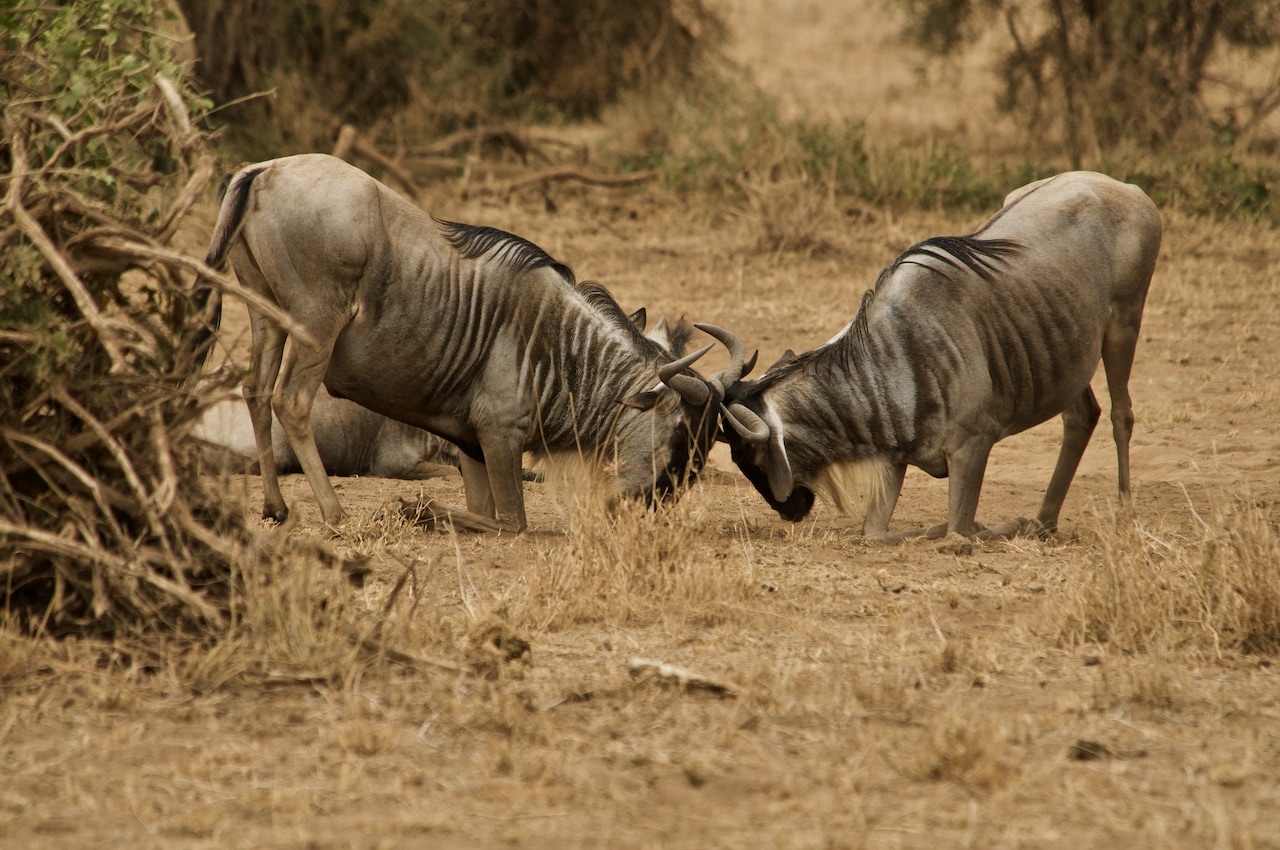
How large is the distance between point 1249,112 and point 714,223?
643cm

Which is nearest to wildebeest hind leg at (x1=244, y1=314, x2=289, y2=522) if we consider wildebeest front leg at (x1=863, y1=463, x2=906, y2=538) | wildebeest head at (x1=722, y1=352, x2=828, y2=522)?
wildebeest head at (x1=722, y1=352, x2=828, y2=522)

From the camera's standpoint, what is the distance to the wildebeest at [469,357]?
18.6 feet

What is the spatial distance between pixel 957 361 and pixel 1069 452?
0.98 m

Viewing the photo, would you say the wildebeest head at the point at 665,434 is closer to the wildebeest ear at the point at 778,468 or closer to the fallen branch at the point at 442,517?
the wildebeest ear at the point at 778,468

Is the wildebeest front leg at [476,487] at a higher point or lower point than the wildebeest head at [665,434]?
lower

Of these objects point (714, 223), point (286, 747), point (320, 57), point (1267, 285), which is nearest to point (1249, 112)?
point (1267, 285)

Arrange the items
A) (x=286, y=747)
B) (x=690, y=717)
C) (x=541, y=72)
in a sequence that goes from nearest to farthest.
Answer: (x=286, y=747) < (x=690, y=717) < (x=541, y=72)

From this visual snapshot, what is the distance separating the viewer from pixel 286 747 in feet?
11.1

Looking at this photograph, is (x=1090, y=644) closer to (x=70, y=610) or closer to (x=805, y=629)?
(x=805, y=629)

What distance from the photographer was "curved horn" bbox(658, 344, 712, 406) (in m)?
5.67

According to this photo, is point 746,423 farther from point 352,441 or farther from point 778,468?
point 352,441

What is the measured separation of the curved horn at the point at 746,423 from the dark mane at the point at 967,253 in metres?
0.78

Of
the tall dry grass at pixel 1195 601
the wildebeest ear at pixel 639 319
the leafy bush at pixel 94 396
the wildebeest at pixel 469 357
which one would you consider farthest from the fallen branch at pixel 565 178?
the tall dry grass at pixel 1195 601

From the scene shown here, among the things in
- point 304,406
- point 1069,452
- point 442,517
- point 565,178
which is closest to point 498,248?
point 304,406
